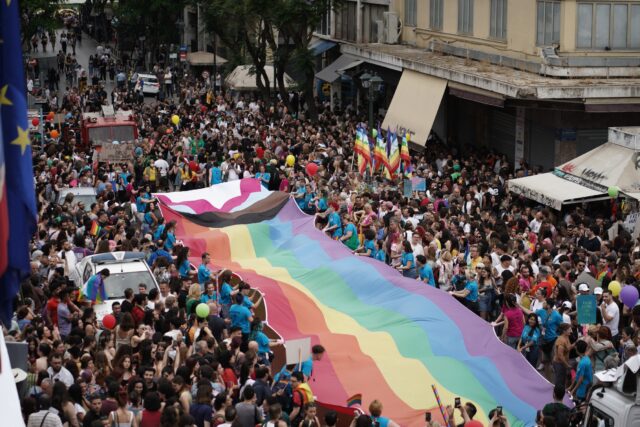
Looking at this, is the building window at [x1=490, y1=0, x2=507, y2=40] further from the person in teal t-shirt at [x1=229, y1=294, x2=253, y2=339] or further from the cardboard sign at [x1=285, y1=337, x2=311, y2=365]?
the cardboard sign at [x1=285, y1=337, x2=311, y2=365]

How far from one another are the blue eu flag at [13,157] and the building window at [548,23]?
26.7m

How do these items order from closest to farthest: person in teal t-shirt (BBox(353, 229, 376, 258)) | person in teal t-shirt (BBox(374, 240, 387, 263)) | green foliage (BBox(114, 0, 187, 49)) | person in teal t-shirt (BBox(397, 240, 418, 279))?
person in teal t-shirt (BBox(397, 240, 418, 279)) → person in teal t-shirt (BBox(374, 240, 387, 263)) → person in teal t-shirt (BBox(353, 229, 376, 258)) → green foliage (BBox(114, 0, 187, 49))

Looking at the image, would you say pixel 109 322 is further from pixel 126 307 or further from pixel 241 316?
pixel 241 316

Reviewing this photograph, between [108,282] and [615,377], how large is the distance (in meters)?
9.78

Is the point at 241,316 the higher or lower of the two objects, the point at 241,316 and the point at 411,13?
the lower

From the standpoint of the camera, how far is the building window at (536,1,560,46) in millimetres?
33438

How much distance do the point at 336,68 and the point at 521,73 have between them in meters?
15.2

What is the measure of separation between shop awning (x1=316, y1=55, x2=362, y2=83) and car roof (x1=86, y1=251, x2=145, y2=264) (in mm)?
26286

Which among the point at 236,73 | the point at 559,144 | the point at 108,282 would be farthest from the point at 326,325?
the point at 236,73

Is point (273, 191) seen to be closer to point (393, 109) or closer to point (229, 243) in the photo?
point (229, 243)

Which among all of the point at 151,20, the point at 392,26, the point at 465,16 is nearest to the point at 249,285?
the point at 465,16

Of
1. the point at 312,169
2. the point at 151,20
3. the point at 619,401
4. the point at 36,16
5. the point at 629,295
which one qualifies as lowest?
the point at 312,169

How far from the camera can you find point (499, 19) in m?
36.7

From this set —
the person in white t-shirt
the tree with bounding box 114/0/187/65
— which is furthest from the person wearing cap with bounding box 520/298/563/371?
the tree with bounding box 114/0/187/65
